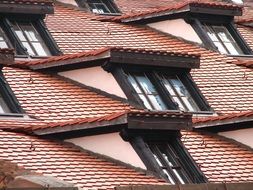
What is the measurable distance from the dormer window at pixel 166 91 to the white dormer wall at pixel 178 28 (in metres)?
5.31

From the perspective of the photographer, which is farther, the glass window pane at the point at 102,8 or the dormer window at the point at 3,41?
the glass window pane at the point at 102,8

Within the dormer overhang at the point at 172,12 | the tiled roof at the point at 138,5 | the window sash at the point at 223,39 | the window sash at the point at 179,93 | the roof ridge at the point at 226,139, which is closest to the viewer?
the roof ridge at the point at 226,139

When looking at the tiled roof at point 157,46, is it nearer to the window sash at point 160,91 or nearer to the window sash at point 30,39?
the window sash at point 30,39

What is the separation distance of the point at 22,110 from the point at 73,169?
3432 millimetres

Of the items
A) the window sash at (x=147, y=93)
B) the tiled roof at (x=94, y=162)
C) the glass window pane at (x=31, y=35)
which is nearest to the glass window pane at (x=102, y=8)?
the glass window pane at (x=31, y=35)

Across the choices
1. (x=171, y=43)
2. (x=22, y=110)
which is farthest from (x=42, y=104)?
(x=171, y=43)

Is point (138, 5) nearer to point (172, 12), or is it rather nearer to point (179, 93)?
point (172, 12)

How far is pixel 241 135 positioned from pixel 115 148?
5.32m

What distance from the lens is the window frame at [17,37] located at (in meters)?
35.0

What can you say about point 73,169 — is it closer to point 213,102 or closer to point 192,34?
point 213,102

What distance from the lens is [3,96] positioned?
31.1 metres

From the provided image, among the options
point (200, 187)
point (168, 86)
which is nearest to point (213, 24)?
point (168, 86)

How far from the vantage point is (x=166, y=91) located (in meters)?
33.2

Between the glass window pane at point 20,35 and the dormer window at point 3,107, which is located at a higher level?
the glass window pane at point 20,35
